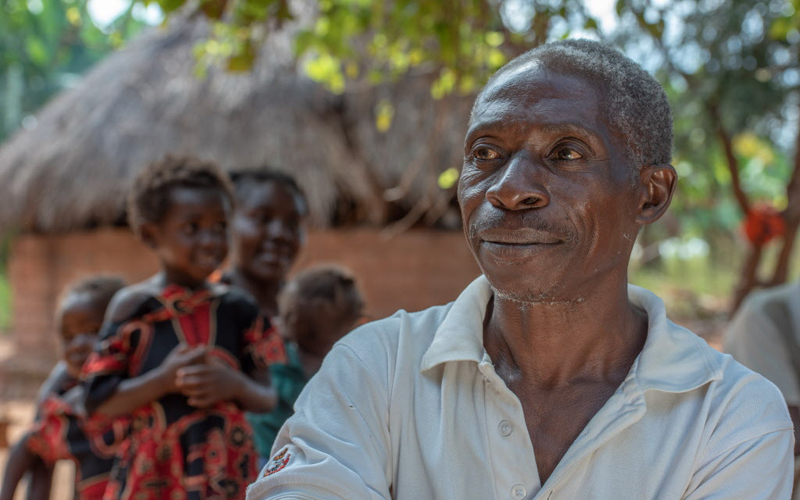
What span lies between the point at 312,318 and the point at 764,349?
67.2 inches

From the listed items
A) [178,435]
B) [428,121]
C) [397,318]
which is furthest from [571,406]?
[428,121]

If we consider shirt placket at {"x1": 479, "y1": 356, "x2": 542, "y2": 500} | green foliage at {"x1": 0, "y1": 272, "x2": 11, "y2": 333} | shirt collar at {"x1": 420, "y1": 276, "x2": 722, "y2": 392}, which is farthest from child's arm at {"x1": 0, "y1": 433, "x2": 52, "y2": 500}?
green foliage at {"x1": 0, "y1": 272, "x2": 11, "y2": 333}

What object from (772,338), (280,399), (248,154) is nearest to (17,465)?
(280,399)

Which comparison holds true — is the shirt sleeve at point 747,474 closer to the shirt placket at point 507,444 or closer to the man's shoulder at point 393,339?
the shirt placket at point 507,444

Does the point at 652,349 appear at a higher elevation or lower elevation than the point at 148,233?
lower

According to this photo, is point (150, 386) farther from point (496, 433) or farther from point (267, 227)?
point (496, 433)

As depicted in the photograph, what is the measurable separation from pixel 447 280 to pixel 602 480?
6964mm

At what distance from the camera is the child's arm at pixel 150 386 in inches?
92.0

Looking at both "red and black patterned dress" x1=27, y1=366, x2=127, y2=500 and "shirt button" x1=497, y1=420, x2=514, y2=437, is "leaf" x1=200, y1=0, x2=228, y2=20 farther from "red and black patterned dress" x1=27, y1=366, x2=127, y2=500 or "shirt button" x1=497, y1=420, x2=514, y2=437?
"shirt button" x1=497, y1=420, x2=514, y2=437

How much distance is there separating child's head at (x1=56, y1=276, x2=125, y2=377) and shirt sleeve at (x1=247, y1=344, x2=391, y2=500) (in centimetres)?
205

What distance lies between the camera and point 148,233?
2.76 m

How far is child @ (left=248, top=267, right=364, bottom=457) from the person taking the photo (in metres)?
2.74

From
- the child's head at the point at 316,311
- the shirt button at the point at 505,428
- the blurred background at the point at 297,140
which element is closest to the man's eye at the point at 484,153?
the shirt button at the point at 505,428

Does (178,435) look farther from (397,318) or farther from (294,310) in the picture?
(397,318)
